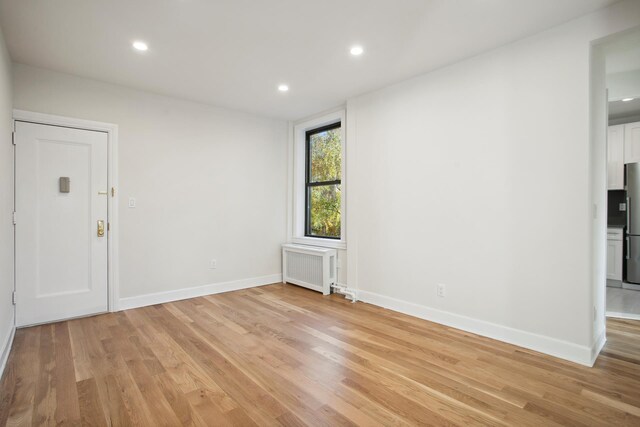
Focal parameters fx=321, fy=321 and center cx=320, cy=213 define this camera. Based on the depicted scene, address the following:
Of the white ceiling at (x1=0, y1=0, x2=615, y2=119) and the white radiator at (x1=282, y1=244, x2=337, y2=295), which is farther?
the white radiator at (x1=282, y1=244, x2=337, y2=295)

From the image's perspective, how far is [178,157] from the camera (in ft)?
13.5

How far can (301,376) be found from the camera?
2.21 meters

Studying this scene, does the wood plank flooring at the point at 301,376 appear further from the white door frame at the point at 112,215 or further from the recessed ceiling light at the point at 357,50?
the recessed ceiling light at the point at 357,50

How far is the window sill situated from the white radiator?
4.2 inches

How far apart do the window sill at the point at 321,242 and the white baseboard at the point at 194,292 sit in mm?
651

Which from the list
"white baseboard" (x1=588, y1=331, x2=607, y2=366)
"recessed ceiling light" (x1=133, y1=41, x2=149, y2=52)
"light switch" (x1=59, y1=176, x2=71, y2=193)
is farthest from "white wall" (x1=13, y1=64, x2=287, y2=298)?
"white baseboard" (x1=588, y1=331, x2=607, y2=366)

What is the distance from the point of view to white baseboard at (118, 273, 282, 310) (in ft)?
12.3

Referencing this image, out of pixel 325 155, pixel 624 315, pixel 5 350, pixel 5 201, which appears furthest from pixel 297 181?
pixel 624 315

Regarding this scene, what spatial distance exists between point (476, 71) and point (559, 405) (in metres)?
2.67

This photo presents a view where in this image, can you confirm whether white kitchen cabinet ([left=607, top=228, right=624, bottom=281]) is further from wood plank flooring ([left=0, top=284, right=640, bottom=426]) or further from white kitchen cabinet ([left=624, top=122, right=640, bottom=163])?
wood plank flooring ([left=0, top=284, right=640, bottom=426])

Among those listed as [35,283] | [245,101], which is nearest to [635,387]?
[245,101]

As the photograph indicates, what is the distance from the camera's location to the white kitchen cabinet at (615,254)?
185 inches

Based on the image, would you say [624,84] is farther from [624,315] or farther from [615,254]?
[615,254]

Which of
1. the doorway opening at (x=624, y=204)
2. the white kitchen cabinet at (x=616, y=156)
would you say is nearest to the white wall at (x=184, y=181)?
the doorway opening at (x=624, y=204)
